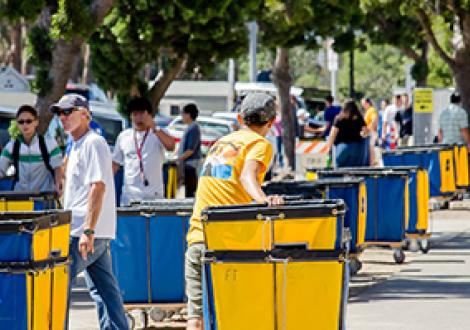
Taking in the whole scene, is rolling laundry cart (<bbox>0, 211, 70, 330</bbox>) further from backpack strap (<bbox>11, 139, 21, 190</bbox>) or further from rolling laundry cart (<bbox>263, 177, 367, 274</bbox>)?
backpack strap (<bbox>11, 139, 21, 190</bbox>)

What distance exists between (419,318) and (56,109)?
3.72 m

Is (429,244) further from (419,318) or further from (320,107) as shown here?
(320,107)

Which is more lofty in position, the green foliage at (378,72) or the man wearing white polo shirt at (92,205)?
the green foliage at (378,72)

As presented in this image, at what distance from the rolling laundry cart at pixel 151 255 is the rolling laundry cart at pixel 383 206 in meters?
4.07

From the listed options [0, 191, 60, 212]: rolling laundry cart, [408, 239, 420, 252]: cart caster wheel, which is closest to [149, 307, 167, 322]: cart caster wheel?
[0, 191, 60, 212]: rolling laundry cart

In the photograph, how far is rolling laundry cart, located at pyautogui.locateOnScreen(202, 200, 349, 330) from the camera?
7.46m

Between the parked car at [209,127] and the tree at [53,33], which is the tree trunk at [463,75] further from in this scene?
the tree at [53,33]

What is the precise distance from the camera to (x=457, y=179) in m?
20.1

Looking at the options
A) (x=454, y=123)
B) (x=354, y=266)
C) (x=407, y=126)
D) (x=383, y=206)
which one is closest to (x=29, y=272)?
(x=354, y=266)

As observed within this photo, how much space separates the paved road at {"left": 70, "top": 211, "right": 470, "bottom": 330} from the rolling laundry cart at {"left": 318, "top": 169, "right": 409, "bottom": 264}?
0.39 m

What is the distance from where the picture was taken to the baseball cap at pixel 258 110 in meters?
8.05

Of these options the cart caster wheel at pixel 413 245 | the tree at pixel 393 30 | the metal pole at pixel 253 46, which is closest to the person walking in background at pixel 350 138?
the cart caster wheel at pixel 413 245

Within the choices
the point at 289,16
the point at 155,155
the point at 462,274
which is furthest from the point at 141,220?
the point at 289,16

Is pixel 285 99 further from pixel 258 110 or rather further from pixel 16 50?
pixel 258 110
